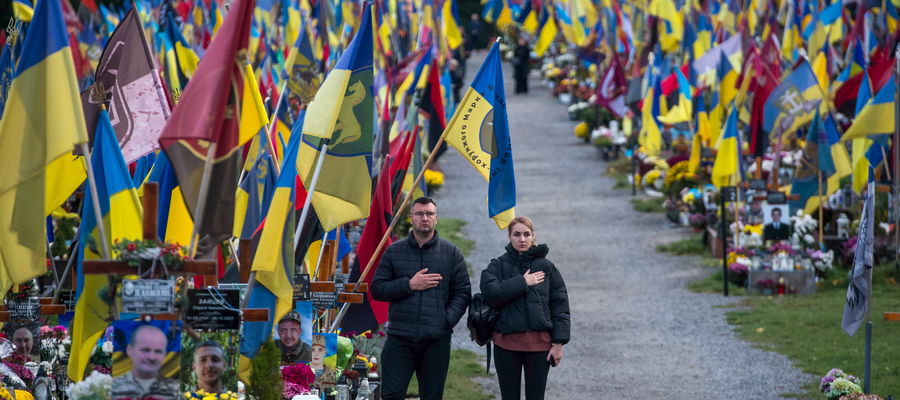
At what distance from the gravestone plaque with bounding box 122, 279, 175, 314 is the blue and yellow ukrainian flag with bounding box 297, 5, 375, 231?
3.25 metres

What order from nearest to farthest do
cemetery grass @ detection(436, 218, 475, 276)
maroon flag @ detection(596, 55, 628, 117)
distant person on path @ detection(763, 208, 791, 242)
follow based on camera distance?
distant person on path @ detection(763, 208, 791, 242), cemetery grass @ detection(436, 218, 475, 276), maroon flag @ detection(596, 55, 628, 117)

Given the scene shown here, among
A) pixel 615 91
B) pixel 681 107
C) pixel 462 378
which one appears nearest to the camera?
pixel 462 378

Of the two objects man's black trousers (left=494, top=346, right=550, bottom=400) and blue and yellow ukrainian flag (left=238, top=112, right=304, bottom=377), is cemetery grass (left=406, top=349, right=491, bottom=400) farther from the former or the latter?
blue and yellow ukrainian flag (left=238, top=112, right=304, bottom=377)

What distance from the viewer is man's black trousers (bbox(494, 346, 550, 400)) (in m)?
11.3

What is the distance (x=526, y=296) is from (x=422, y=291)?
0.74 metres

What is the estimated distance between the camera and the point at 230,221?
9.66 meters

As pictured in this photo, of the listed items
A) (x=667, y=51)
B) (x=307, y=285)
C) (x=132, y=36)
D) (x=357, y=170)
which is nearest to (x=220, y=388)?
(x=307, y=285)

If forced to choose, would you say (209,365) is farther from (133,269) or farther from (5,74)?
(5,74)

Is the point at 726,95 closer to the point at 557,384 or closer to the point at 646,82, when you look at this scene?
the point at 646,82

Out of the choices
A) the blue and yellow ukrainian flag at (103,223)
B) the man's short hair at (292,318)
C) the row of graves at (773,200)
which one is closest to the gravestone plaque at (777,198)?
the row of graves at (773,200)

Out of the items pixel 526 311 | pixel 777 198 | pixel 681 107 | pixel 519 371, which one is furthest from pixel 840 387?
pixel 681 107

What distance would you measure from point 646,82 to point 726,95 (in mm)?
5872

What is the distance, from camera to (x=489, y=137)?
43.1ft

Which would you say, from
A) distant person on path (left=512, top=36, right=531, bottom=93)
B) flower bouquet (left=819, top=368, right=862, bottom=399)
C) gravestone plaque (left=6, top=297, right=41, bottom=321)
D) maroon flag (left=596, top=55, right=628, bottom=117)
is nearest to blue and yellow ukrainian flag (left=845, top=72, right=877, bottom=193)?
flower bouquet (left=819, top=368, right=862, bottom=399)
